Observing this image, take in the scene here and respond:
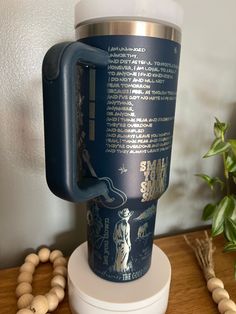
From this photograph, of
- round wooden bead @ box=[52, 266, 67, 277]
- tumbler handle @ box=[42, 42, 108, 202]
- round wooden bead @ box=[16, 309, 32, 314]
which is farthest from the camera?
round wooden bead @ box=[52, 266, 67, 277]

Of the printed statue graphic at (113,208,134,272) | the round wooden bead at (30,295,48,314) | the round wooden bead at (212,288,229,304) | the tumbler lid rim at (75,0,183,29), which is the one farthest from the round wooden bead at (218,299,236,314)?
the tumbler lid rim at (75,0,183,29)

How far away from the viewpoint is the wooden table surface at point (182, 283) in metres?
0.45

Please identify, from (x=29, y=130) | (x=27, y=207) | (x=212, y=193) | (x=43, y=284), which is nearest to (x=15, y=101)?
(x=29, y=130)

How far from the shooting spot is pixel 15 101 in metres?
0.48

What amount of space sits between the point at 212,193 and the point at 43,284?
0.43 meters

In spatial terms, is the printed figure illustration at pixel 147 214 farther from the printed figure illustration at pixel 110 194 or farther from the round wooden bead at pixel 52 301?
the round wooden bead at pixel 52 301

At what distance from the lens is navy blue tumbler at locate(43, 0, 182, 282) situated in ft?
1.01

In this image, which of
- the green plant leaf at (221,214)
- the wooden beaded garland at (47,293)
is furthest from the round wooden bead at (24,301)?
the green plant leaf at (221,214)

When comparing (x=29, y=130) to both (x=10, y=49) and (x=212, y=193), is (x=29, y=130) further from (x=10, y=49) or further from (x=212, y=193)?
(x=212, y=193)

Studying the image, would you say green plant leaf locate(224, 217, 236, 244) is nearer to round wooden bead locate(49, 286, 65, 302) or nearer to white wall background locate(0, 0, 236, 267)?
white wall background locate(0, 0, 236, 267)

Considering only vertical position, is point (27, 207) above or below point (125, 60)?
below

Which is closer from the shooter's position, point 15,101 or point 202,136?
A: point 15,101

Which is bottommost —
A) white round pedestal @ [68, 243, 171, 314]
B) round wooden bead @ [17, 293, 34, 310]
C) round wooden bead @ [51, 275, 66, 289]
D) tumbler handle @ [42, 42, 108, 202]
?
round wooden bead @ [51, 275, 66, 289]

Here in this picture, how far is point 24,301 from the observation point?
43 centimetres
